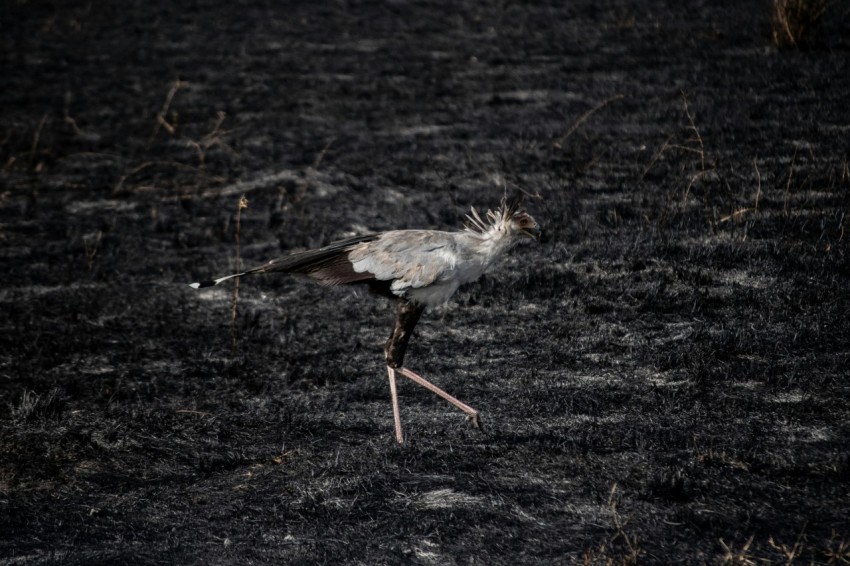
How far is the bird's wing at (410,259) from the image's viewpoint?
4.98 m

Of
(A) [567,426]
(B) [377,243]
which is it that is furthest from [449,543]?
(B) [377,243]

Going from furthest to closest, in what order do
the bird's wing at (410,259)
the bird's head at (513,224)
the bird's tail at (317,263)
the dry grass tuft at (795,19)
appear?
the dry grass tuft at (795,19) < the bird's tail at (317,263) < the bird's head at (513,224) < the bird's wing at (410,259)

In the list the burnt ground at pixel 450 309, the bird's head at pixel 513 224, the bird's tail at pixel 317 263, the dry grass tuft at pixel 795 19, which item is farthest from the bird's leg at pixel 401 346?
the dry grass tuft at pixel 795 19

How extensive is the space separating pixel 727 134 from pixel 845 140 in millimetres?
1085

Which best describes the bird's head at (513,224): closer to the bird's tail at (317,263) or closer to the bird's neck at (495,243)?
the bird's neck at (495,243)

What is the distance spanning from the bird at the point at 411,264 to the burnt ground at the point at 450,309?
76 cm

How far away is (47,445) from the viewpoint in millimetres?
5477

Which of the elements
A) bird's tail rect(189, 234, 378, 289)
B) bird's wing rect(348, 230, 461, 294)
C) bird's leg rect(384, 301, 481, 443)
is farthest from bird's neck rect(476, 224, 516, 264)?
bird's tail rect(189, 234, 378, 289)

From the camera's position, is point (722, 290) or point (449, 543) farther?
point (722, 290)

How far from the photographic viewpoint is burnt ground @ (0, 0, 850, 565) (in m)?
4.45

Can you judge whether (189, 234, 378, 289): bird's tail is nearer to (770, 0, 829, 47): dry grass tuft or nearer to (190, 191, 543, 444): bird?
(190, 191, 543, 444): bird

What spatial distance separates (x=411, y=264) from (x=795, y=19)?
298 inches

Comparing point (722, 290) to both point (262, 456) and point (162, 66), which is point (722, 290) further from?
point (162, 66)

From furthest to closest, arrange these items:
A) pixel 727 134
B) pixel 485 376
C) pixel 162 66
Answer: pixel 162 66
pixel 727 134
pixel 485 376
